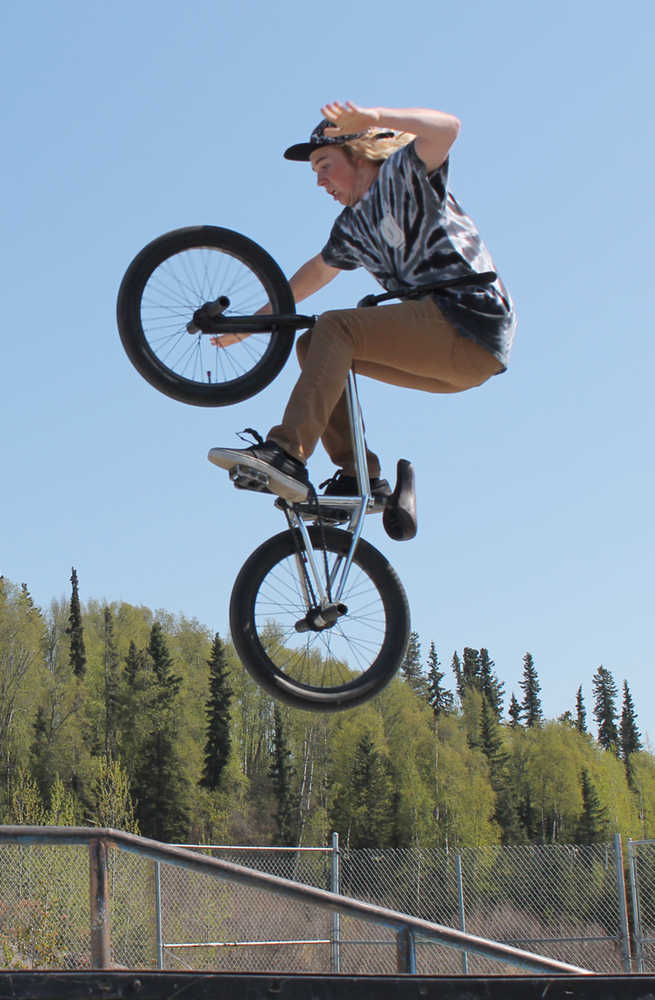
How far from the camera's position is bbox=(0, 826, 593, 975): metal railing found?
483cm

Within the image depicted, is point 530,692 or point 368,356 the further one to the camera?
point 530,692

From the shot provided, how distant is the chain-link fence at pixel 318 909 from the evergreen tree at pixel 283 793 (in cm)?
4215

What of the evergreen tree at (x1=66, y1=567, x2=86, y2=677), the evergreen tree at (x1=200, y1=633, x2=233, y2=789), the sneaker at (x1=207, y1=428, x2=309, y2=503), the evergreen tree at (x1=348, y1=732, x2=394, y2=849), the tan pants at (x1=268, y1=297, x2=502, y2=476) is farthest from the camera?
the evergreen tree at (x1=66, y1=567, x2=86, y2=677)

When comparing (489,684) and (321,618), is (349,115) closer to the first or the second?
(321,618)

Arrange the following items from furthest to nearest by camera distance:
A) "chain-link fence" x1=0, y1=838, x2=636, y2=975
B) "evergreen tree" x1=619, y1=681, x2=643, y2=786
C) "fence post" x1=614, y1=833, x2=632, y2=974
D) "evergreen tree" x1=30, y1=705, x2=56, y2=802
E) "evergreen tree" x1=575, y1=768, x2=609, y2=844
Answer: "evergreen tree" x1=619, y1=681, x2=643, y2=786 → "evergreen tree" x1=575, y1=768, x2=609, y2=844 → "evergreen tree" x1=30, y1=705, x2=56, y2=802 → "fence post" x1=614, y1=833, x2=632, y2=974 → "chain-link fence" x1=0, y1=838, x2=636, y2=975

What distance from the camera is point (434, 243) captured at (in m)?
4.11

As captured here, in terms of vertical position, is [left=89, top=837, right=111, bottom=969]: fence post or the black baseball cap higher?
the black baseball cap

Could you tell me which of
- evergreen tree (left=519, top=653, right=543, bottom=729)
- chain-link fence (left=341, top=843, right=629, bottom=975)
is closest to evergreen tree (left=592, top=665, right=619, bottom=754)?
evergreen tree (left=519, top=653, right=543, bottom=729)

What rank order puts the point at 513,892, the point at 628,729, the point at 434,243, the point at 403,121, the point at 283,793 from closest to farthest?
the point at 403,121 → the point at 434,243 → the point at 513,892 → the point at 283,793 → the point at 628,729

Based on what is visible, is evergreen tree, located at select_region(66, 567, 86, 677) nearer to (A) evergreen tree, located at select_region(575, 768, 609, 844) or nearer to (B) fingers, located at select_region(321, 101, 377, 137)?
(A) evergreen tree, located at select_region(575, 768, 609, 844)

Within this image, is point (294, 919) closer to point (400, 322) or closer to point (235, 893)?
point (235, 893)

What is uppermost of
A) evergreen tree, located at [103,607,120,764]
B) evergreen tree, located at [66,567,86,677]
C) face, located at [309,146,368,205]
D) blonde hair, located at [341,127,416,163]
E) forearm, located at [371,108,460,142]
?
evergreen tree, located at [66,567,86,677]

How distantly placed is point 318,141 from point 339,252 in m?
0.49

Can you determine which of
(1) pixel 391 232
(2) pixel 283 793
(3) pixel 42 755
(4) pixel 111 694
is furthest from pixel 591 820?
(1) pixel 391 232
